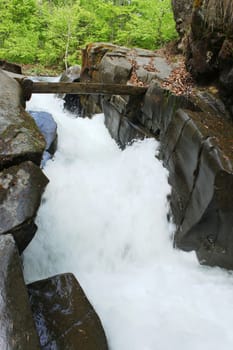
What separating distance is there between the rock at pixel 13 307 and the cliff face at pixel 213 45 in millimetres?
3915

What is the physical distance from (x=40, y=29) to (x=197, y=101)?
54.7 ft

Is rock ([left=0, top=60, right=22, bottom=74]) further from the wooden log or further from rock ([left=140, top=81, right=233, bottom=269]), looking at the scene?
rock ([left=140, top=81, right=233, bottom=269])

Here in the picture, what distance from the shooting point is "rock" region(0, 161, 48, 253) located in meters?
2.83

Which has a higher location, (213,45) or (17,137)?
(213,45)

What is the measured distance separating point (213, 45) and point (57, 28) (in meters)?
14.0

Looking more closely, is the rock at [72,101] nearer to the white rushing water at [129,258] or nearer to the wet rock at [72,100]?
the wet rock at [72,100]

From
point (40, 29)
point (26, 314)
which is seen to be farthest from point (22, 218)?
point (40, 29)

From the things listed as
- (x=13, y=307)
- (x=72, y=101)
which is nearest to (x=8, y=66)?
(x=72, y=101)

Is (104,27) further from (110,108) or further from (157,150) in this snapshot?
(157,150)

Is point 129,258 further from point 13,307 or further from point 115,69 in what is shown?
point 115,69

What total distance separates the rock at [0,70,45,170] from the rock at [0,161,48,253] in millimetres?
113

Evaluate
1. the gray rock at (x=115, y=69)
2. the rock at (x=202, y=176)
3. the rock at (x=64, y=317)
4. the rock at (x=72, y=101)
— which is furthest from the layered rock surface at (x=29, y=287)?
the rock at (x=72, y=101)

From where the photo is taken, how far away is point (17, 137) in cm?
342

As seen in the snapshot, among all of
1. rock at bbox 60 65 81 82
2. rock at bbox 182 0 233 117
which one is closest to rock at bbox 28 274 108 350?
rock at bbox 182 0 233 117
